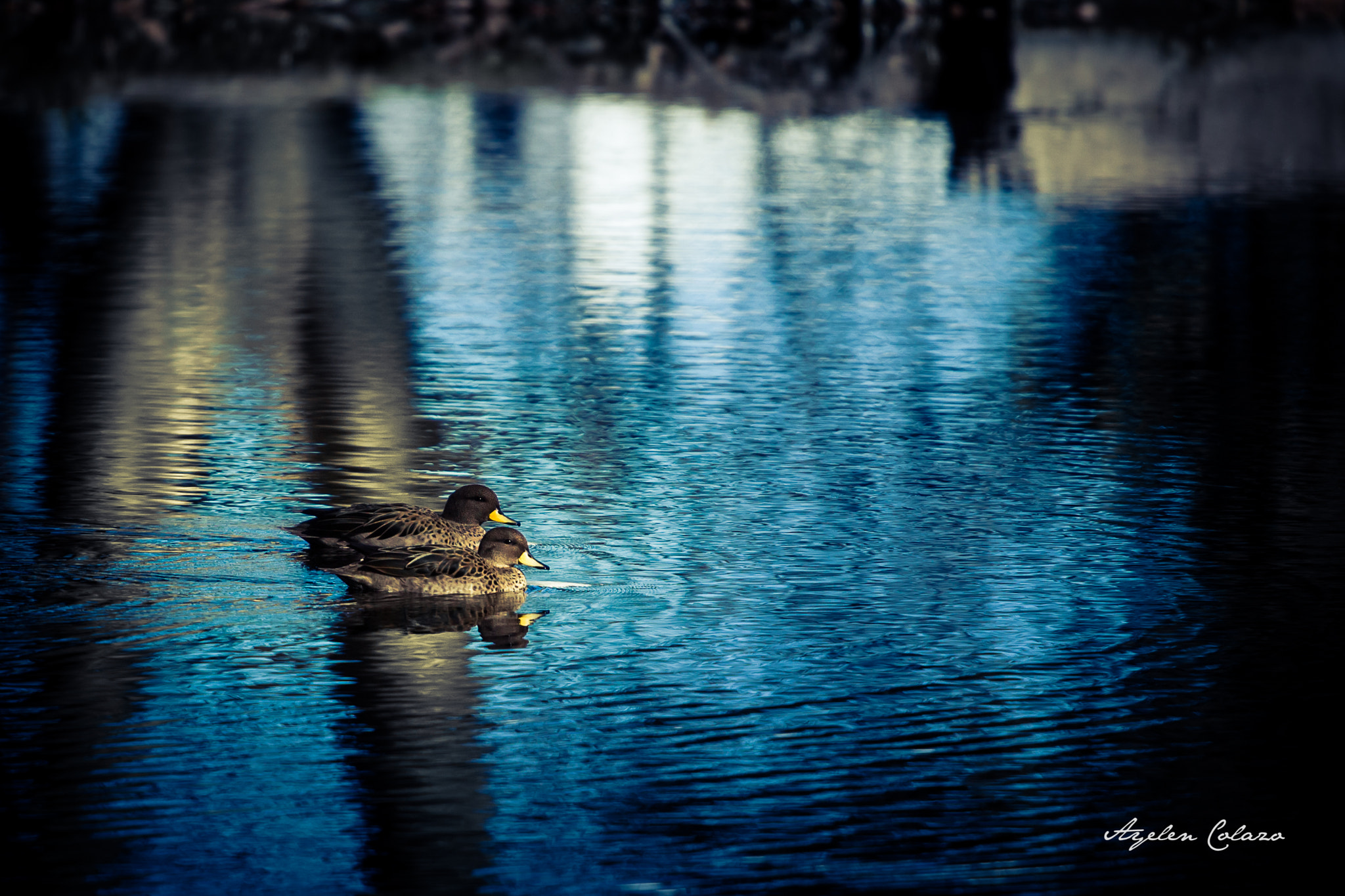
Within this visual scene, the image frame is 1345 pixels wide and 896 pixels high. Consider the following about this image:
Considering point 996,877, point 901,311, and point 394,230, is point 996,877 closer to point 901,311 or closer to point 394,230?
point 901,311

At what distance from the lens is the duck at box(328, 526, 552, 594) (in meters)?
10.7

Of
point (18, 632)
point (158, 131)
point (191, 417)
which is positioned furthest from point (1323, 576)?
point (158, 131)

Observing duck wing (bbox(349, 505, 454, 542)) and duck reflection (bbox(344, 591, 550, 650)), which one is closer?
duck reflection (bbox(344, 591, 550, 650))

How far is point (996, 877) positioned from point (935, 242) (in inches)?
667

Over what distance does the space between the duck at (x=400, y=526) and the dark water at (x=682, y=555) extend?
0.30 m

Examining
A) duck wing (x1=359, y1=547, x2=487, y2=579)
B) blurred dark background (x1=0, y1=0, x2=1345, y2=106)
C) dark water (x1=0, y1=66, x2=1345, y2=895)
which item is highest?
blurred dark background (x1=0, y1=0, x2=1345, y2=106)

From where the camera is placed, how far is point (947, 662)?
9836 mm

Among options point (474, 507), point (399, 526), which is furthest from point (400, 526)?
point (474, 507)
